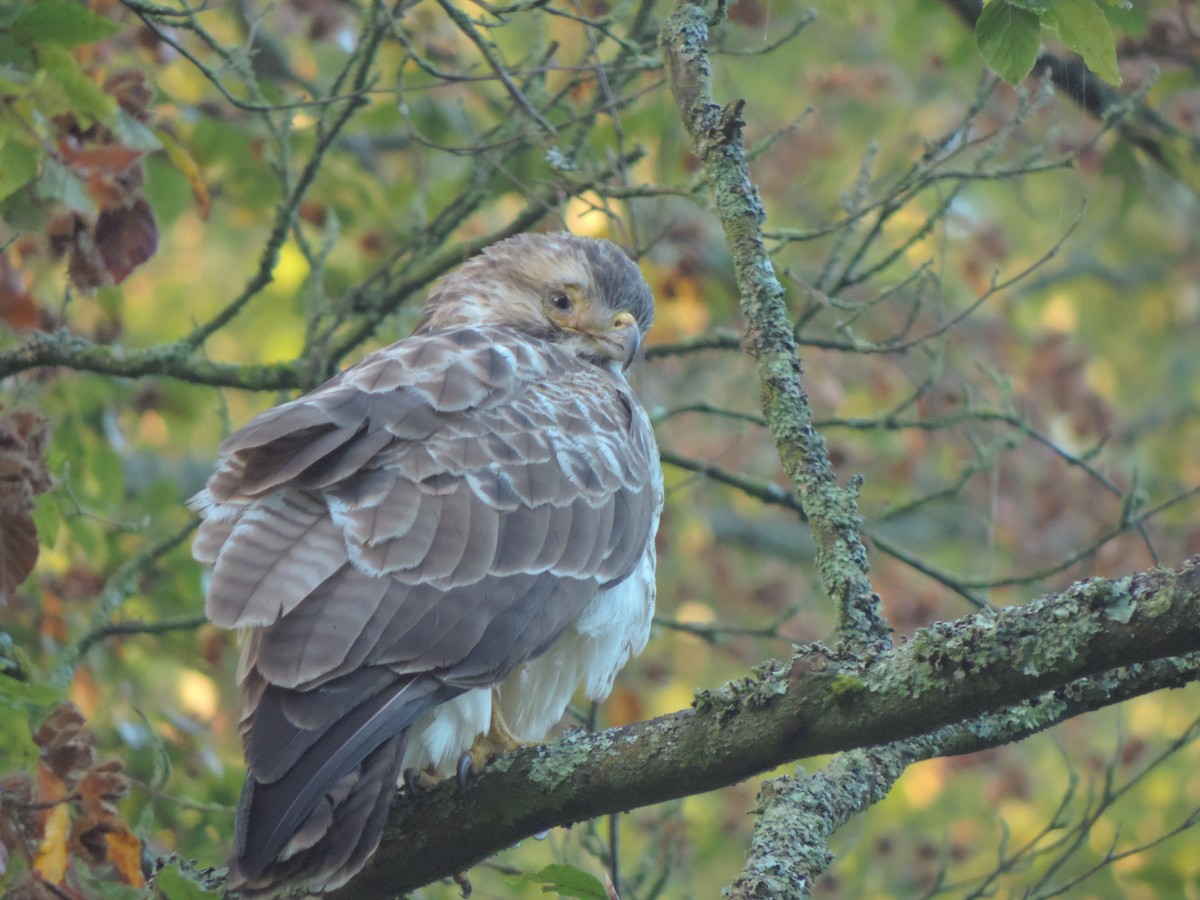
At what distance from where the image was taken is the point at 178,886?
8.63 feet

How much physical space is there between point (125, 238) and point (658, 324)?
547cm

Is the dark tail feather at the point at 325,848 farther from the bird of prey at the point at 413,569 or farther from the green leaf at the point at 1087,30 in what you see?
the green leaf at the point at 1087,30

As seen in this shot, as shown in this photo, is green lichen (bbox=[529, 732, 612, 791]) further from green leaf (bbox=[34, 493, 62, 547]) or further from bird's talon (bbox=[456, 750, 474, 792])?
green leaf (bbox=[34, 493, 62, 547])

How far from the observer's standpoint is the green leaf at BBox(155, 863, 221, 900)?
8.57 feet

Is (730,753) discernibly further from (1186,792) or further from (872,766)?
(1186,792)

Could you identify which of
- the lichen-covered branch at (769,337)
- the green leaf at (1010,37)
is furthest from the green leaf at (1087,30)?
the lichen-covered branch at (769,337)

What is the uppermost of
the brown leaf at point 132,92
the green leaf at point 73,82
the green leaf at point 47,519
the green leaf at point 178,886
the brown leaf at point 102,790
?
the brown leaf at point 132,92

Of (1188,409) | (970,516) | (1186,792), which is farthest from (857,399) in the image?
(1186,792)

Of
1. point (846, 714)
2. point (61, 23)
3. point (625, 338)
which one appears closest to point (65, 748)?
point (61, 23)

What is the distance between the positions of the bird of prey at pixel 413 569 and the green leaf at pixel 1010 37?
153cm

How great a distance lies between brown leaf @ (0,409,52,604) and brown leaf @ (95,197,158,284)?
681 millimetres

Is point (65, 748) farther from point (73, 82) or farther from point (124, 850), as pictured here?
point (73, 82)

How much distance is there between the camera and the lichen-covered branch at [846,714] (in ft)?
7.28

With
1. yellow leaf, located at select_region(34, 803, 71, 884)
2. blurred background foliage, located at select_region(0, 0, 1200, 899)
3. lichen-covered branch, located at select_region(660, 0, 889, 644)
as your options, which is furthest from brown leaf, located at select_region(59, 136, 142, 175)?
yellow leaf, located at select_region(34, 803, 71, 884)
